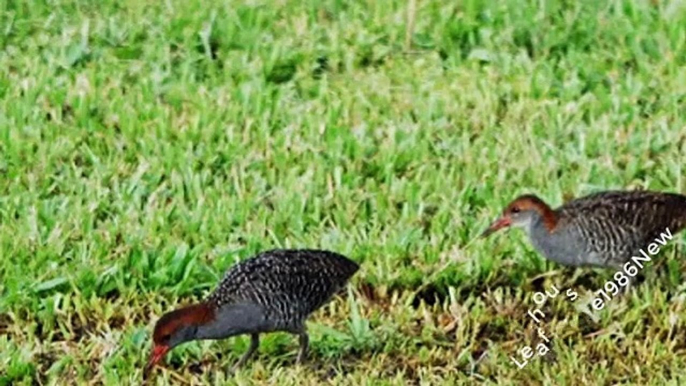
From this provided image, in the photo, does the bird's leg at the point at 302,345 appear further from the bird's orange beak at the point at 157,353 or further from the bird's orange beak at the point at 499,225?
the bird's orange beak at the point at 499,225

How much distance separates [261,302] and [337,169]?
1.49 metres

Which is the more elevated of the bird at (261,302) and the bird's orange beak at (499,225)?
the bird's orange beak at (499,225)

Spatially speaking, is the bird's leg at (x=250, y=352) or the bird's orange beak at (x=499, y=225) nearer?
the bird's leg at (x=250, y=352)

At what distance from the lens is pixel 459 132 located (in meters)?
8.52

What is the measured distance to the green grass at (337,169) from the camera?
6879 millimetres

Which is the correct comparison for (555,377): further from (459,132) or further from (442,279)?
(459,132)

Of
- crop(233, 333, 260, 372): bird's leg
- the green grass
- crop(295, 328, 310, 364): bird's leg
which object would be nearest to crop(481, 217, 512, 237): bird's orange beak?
the green grass

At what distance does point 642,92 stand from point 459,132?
36.1 inches

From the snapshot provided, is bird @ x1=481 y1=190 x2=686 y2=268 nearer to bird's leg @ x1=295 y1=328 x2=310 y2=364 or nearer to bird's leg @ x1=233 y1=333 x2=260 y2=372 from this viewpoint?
bird's leg @ x1=295 y1=328 x2=310 y2=364

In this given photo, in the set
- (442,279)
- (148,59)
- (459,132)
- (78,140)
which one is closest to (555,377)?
(442,279)

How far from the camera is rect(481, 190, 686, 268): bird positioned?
280 inches

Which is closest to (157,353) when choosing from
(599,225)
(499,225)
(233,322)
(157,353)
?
(157,353)

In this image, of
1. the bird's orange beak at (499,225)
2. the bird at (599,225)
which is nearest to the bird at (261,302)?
the bird's orange beak at (499,225)

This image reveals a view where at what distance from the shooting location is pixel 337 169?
802cm
